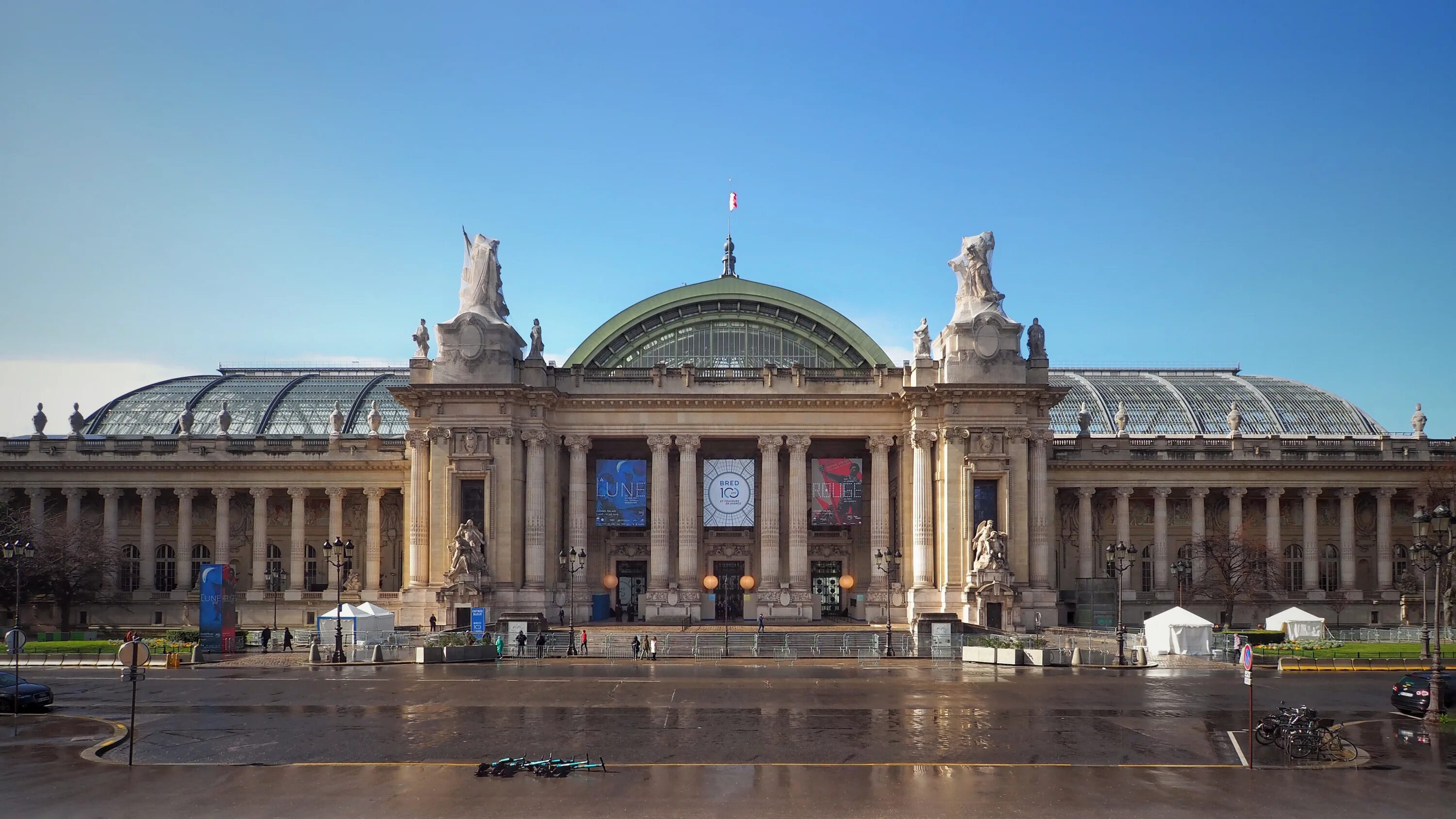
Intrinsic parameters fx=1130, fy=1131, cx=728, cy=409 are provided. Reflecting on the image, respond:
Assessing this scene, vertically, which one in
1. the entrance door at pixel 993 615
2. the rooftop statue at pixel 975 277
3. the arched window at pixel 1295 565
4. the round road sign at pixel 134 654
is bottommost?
the entrance door at pixel 993 615

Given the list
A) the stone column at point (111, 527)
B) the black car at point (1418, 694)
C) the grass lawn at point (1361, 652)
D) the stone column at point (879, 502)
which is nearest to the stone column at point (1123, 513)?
the stone column at point (879, 502)

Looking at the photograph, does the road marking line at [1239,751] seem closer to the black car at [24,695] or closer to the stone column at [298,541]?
the black car at [24,695]

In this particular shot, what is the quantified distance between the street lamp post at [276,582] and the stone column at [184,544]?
Answer: 510 centimetres

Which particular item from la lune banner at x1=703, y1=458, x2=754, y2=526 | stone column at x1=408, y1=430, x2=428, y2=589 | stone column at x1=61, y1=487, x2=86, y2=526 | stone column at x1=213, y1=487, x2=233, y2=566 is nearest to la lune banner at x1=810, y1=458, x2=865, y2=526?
la lune banner at x1=703, y1=458, x2=754, y2=526

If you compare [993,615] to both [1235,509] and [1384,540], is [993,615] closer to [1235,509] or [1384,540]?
[1235,509]

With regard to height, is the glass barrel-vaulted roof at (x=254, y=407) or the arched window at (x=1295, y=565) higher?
the glass barrel-vaulted roof at (x=254, y=407)

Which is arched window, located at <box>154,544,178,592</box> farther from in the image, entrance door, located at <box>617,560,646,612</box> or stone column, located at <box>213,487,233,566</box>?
entrance door, located at <box>617,560,646,612</box>

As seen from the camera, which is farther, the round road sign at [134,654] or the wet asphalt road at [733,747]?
the round road sign at [134,654]

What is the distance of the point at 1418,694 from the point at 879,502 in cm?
3851

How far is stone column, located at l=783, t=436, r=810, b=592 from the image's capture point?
6975 cm

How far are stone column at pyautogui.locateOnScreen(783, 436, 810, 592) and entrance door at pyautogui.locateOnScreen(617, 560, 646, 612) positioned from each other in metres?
10.4

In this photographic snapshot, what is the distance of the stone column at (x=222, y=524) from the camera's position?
77625 mm

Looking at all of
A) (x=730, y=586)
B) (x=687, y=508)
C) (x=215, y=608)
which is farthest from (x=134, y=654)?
(x=730, y=586)

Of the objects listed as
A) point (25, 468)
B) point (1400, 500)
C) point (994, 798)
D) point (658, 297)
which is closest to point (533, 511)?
point (658, 297)
